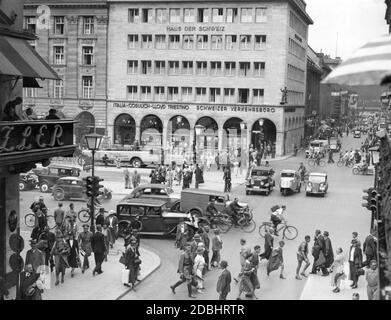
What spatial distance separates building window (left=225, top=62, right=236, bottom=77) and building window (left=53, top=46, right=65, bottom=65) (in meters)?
18.2

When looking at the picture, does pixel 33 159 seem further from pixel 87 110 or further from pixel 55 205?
pixel 87 110

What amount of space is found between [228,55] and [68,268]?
154 ft

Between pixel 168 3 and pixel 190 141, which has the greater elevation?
pixel 168 3

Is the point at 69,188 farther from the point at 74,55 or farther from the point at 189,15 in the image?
the point at 74,55

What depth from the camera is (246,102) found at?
64.1 metres

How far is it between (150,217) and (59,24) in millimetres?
48032

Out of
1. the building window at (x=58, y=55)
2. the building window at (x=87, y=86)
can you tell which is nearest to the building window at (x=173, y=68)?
the building window at (x=87, y=86)

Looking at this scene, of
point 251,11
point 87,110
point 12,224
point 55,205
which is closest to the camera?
point 12,224

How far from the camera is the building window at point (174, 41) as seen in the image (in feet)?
212

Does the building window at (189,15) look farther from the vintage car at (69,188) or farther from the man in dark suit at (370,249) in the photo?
the man in dark suit at (370,249)

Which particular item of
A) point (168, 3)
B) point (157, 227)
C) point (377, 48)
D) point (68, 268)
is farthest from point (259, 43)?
point (377, 48)

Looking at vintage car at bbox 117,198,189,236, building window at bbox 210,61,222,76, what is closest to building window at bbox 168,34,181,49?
building window at bbox 210,61,222,76

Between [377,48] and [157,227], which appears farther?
[157,227]

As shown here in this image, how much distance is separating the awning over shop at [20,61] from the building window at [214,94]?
4834 centimetres
